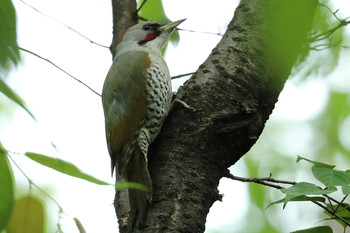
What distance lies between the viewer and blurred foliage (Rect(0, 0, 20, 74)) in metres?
0.88

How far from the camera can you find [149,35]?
3.60 m

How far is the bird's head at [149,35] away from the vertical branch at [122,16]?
64cm

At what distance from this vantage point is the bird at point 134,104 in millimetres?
2544

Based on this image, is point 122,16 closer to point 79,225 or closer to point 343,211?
point 343,211

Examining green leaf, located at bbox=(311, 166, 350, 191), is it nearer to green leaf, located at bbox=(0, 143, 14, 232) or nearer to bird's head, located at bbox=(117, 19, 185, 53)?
green leaf, located at bbox=(0, 143, 14, 232)

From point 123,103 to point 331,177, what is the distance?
1486 millimetres

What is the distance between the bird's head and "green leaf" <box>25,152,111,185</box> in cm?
248

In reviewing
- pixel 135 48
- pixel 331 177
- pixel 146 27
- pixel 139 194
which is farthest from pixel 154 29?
pixel 331 177

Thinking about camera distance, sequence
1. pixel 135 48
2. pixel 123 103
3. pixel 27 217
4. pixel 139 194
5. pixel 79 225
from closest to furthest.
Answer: pixel 27 217, pixel 79 225, pixel 139 194, pixel 123 103, pixel 135 48

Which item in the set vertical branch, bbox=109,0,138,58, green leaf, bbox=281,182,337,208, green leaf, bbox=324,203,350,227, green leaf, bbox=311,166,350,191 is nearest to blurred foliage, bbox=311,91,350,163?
vertical branch, bbox=109,0,138,58

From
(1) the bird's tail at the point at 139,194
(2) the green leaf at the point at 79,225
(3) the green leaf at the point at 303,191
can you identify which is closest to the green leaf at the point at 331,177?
(3) the green leaf at the point at 303,191

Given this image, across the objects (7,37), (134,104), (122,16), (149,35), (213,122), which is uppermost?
(149,35)

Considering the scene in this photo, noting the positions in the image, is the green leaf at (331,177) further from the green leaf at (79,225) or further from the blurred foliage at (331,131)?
the blurred foliage at (331,131)

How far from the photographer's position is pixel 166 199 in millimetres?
1888
